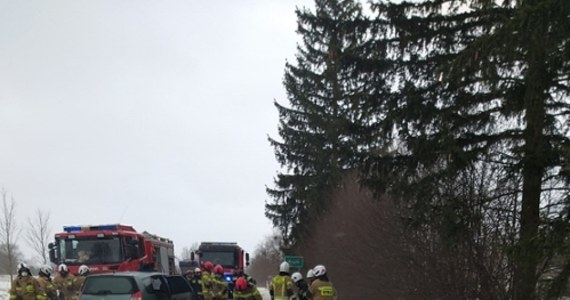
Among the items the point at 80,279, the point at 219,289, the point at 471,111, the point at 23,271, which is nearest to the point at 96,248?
the point at 80,279

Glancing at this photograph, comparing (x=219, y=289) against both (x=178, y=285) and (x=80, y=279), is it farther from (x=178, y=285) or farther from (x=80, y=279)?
(x=80, y=279)

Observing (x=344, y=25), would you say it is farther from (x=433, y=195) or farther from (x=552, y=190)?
(x=552, y=190)

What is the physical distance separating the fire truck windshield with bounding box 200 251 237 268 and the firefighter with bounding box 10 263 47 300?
13.5 meters

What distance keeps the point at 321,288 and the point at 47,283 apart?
714cm

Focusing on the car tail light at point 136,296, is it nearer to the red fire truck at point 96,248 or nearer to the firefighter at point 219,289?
the firefighter at point 219,289

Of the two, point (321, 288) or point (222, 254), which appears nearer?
point (321, 288)

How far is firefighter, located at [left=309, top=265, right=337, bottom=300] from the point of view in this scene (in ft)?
33.3

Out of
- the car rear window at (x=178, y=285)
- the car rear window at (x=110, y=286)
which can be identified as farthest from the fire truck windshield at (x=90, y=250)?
the car rear window at (x=110, y=286)

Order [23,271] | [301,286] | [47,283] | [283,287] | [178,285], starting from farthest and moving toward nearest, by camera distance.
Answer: [178,285] < [47,283] < [23,271] < [283,287] < [301,286]

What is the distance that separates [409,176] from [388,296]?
25.9ft

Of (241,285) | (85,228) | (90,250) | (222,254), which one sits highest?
(85,228)

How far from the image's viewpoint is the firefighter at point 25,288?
12969 mm

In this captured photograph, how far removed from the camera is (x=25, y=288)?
13.0 meters

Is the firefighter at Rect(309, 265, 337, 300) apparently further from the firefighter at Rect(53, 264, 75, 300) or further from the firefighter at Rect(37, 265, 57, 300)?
the firefighter at Rect(53, 264, 75, 300)
